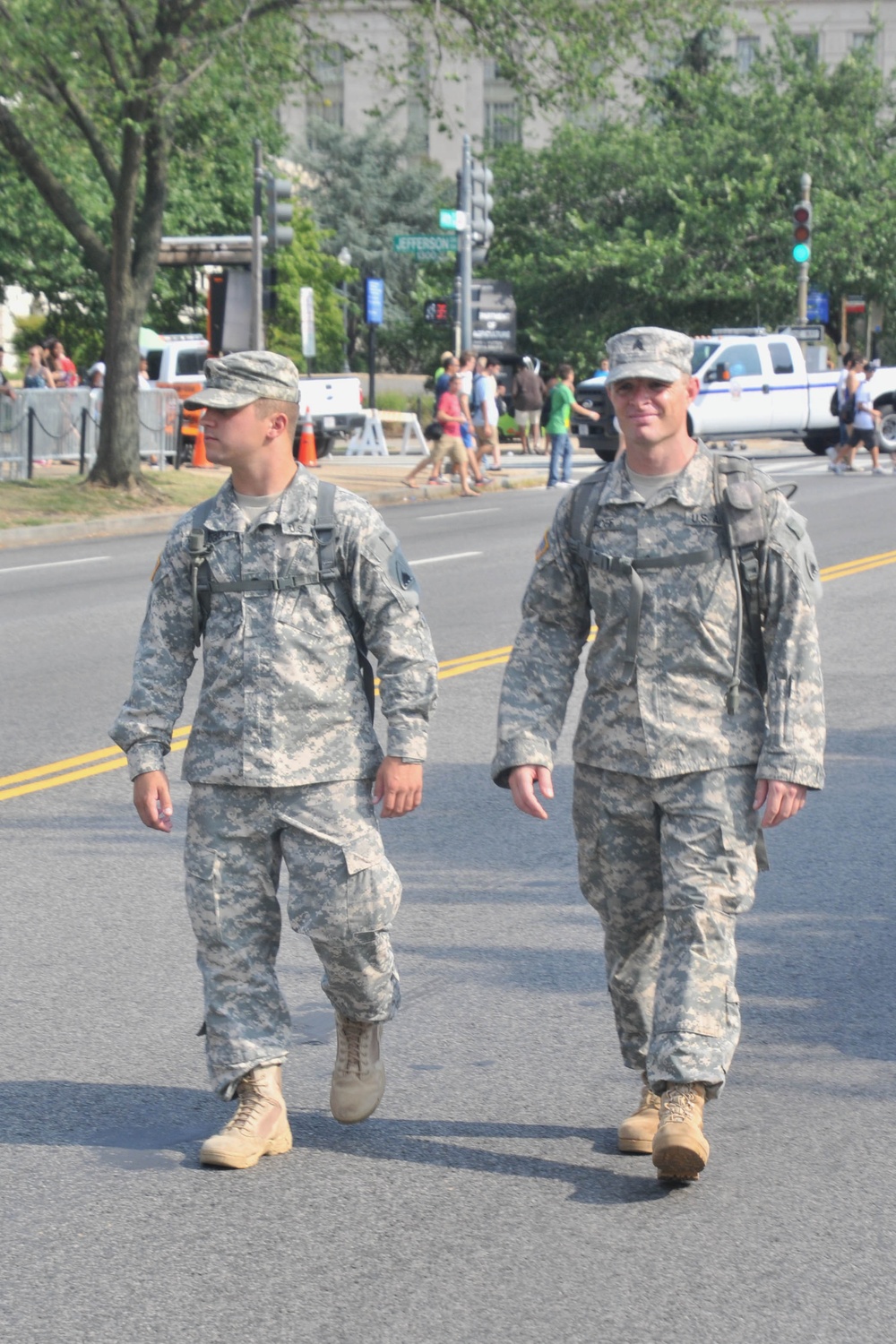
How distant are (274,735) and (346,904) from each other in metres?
0.40

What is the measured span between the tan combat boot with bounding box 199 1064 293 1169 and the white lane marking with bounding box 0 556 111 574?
13880 millimetres

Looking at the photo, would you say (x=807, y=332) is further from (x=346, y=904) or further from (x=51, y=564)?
(x=346, y=904)

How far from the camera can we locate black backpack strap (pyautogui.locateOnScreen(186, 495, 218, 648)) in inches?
167

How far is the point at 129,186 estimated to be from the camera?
23109mm

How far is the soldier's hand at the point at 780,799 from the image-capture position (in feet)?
13.4

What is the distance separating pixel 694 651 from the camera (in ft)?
13.6

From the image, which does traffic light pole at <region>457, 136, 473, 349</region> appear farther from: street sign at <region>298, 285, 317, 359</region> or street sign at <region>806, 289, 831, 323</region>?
street sign at <region>806, 289, 831, 323</region>

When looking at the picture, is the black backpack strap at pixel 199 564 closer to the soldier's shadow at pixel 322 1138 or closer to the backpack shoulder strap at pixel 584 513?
the backpack shoulder strap at pixel 584 513

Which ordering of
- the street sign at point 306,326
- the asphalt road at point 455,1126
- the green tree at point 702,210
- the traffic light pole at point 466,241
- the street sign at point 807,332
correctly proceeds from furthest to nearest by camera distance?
the green tree at point 702,210 < the street sign at point 807,332 < the traffic light pole at point 466,241 < the street sign at point 306,326 < the asphalt road at point 455,1126

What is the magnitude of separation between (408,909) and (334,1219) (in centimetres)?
245

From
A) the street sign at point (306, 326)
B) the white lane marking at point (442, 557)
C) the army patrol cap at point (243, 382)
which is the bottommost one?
the white lane marking at point (442, 557)

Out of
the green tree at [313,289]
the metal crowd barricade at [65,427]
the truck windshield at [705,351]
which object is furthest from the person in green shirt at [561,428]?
the green tree at [313,289]

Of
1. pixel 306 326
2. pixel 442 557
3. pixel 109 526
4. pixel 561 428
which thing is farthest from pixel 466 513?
pixel 442 557

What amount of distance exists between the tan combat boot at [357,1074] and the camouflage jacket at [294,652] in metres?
0.61
